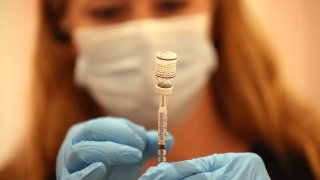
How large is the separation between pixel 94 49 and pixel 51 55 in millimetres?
185

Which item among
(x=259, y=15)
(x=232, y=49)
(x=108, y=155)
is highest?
(x=259, y=15)

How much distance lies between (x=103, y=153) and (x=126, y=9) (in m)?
0.63

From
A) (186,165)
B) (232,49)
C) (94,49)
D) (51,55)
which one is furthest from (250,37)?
(186,165)

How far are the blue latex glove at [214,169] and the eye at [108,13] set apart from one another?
0.68 meters

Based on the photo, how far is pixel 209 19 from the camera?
1514 millimetres

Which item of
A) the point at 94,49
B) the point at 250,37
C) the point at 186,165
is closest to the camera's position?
the point at 186,165

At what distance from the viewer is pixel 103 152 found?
0.93m

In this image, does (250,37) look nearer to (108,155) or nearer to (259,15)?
(259,15)

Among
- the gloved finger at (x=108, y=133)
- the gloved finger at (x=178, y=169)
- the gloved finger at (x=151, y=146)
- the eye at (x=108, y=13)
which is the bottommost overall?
the gloved finger at (x=151, y=146)

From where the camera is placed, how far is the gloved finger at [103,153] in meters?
0.93

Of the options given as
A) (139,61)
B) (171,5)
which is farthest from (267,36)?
(139,61)

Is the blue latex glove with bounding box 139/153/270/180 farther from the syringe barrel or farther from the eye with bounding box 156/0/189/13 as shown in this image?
the eye with bounding box 156/0/189/13

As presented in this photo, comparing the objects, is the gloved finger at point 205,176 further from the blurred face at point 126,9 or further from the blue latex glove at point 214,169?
the blurred face at point 126,9

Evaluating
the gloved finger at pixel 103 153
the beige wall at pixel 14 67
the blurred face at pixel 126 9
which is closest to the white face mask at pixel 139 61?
the blurred face at pixel 126 9
